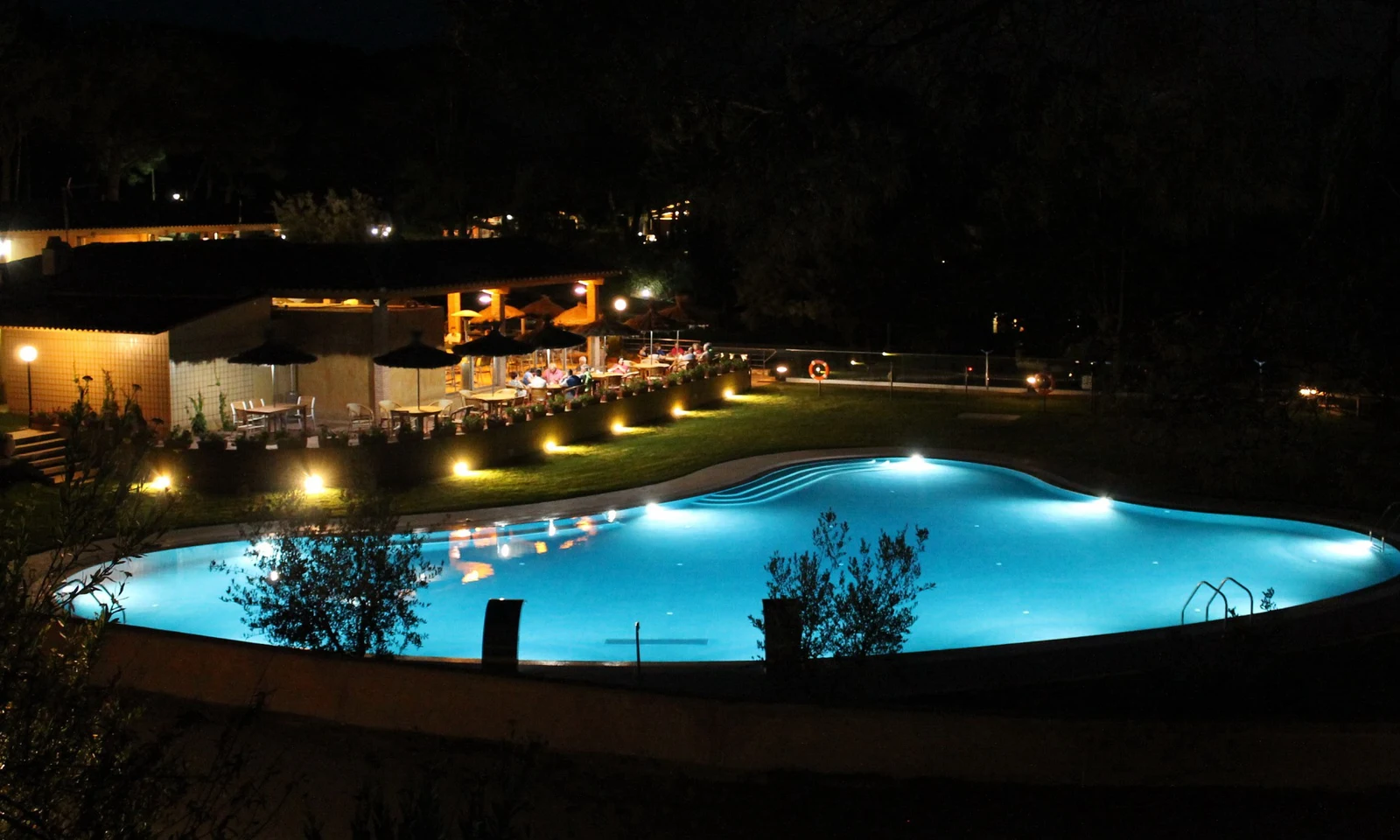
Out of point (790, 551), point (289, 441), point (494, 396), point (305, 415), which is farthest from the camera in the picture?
point (494, 396)

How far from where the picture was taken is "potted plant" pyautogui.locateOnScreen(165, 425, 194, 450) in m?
17.4

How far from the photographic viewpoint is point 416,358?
19.9 meters

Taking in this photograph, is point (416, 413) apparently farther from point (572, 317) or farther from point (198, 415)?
point (572, 317)

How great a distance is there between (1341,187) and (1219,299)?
1897cm

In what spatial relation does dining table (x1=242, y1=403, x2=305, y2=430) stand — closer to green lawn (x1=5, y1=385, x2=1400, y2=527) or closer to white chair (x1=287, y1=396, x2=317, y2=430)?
white chair (x1=287, y1=396, x2=317, y2=430)

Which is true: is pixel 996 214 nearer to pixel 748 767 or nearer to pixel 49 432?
pixel 49 432

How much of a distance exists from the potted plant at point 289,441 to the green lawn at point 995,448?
1.11 meters

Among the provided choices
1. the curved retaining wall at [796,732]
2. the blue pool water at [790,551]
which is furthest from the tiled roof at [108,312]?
the curved retaining wall at [796,732]

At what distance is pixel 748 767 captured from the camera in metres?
7.07

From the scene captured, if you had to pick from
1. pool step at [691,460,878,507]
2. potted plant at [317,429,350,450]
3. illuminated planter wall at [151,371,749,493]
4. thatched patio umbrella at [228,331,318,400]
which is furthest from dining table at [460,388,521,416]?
pool step at [691,460,878,507]

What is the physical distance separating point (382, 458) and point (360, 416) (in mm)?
2592

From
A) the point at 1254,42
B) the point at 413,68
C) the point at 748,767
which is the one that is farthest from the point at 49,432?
the point at 413,68

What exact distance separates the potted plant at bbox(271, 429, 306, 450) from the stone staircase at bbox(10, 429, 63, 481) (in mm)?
2723

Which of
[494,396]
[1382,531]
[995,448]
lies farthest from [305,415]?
[1382,531]
